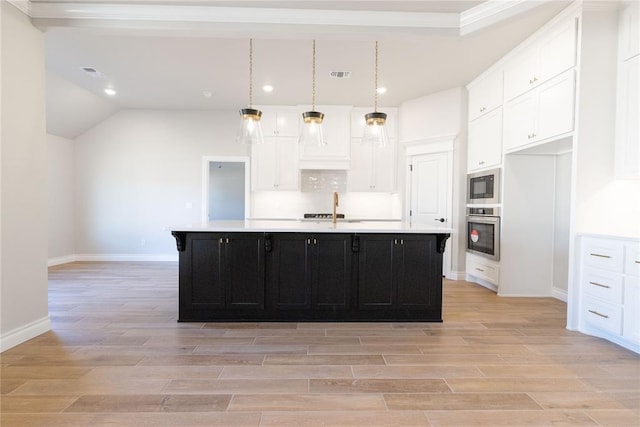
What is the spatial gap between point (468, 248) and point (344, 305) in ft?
8.71

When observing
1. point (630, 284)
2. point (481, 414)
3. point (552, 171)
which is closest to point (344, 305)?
point (481, 414)

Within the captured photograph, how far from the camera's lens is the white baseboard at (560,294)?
3.97m

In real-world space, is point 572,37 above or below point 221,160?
above

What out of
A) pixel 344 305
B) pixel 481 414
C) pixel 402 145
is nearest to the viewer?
pixel 481 414

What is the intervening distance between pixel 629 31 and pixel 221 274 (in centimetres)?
412

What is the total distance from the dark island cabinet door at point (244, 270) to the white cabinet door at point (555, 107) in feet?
9.75

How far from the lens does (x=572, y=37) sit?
9.86ft

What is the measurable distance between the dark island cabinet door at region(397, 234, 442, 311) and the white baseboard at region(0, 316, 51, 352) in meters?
3.17

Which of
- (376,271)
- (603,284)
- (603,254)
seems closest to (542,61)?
(603,254)

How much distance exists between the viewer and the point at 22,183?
273 cm

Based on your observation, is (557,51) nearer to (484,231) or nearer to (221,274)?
(484,231)

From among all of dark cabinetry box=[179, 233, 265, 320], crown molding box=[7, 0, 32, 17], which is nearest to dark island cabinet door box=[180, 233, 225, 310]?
dark cabinetry box=[179, 233, 265, 320]

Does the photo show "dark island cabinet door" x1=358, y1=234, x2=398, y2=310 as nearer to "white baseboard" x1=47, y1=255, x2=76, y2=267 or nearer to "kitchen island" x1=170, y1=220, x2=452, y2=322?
"kitchen island" x1=170, y1=220, x2=452, y2=322

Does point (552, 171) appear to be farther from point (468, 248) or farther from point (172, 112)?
point (172, 112)
